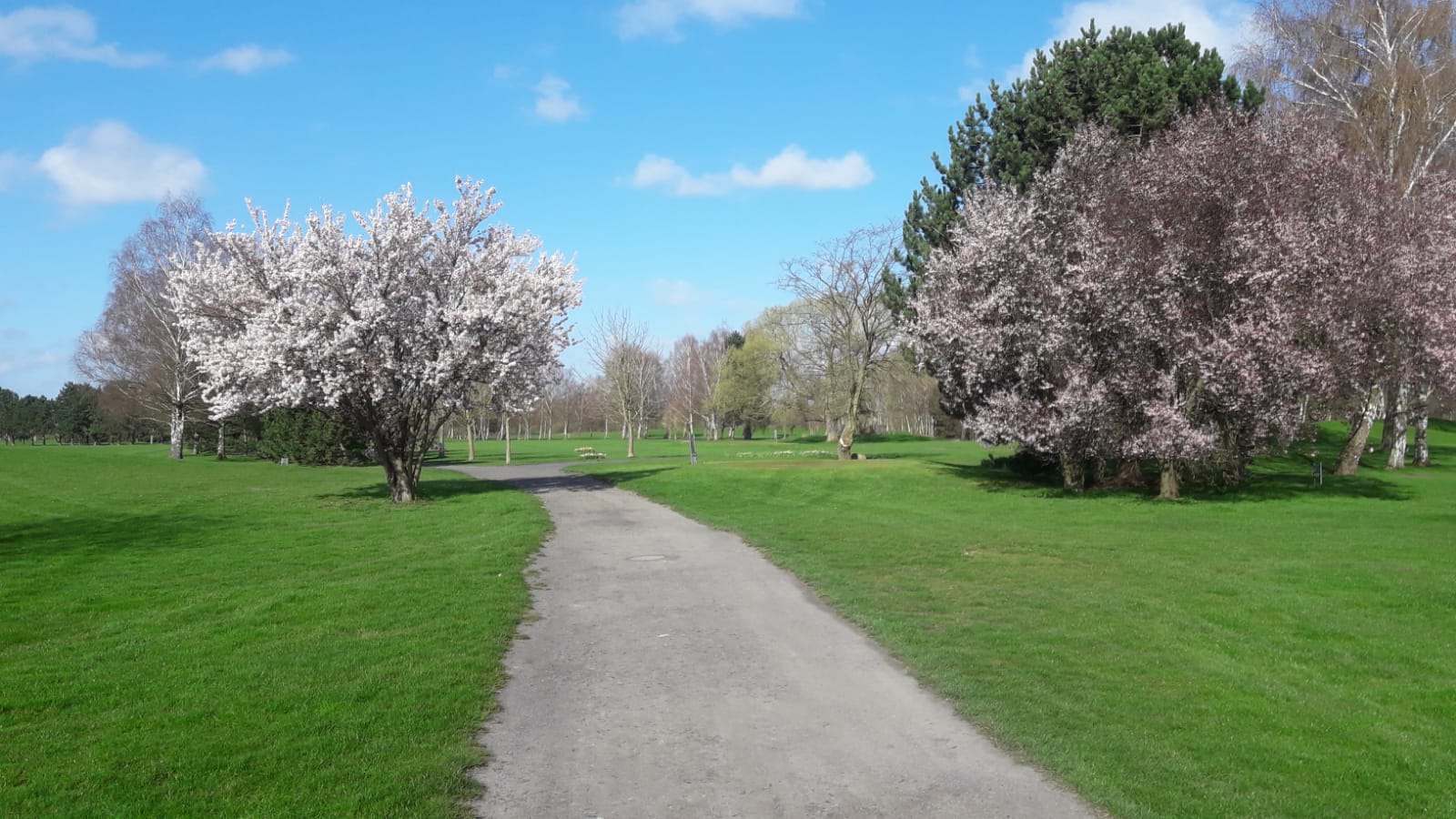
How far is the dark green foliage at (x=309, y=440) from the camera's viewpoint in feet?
144

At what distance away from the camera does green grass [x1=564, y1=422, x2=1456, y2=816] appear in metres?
5.59

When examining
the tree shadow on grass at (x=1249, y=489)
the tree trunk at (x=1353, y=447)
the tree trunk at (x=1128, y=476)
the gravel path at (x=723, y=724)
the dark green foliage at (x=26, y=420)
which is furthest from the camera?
the dark green foliage at (x=26, y=420)

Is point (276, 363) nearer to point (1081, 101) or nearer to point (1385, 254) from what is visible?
point (1081, 101)

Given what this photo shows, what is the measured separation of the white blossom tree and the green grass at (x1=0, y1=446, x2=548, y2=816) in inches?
182

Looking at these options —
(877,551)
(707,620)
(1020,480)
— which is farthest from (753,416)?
(707,620)

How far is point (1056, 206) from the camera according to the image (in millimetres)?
26094

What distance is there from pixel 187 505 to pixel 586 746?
2120cm

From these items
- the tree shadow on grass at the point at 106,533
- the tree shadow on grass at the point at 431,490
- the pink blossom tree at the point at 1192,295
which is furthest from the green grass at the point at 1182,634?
the tree shadow on grass at the point at 106,533

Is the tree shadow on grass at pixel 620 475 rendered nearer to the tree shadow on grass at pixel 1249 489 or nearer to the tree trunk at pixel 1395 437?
the tree shadow on grass at pixel 1249 489

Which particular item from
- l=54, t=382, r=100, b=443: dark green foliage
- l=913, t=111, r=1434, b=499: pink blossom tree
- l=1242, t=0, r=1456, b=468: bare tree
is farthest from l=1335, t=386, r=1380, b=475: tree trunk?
l=54, t=382, r=100, b=443: dark green foliage

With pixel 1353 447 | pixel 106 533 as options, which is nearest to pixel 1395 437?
pixel 1353 447

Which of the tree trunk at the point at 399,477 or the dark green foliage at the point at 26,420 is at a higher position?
the dark green foliage at the point at 26,420

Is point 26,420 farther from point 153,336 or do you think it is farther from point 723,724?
point 723,724

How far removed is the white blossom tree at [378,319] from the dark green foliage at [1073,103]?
14.8 metres
